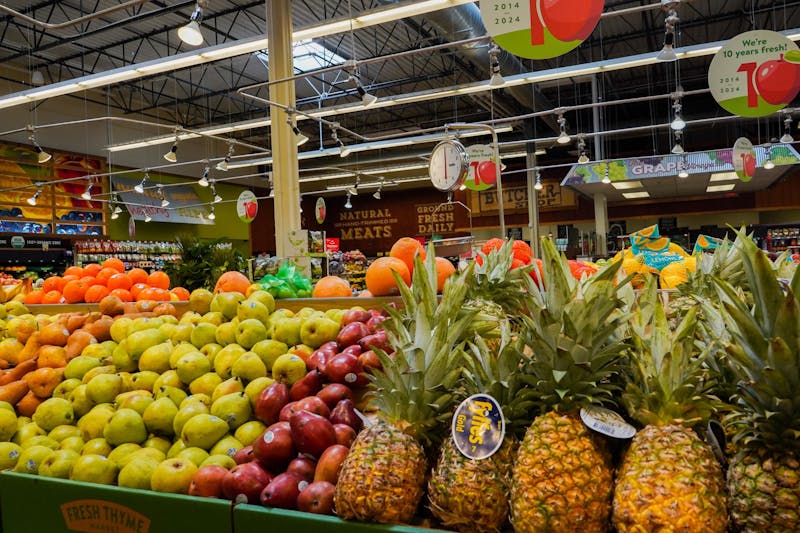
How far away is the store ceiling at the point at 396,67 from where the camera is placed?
11469mm

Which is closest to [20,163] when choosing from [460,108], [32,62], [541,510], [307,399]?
[32,62]

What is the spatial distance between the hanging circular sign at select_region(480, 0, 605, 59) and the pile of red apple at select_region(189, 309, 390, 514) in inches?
89.2

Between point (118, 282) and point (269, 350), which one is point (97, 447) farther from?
point (118, 282)

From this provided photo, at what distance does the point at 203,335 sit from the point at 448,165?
4186mm

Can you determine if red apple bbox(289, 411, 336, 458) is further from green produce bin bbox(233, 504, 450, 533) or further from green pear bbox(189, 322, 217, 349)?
green pear bbox(189, 322, 217, 349)

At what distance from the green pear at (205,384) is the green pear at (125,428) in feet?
0.76

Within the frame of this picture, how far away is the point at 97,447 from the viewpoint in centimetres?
218

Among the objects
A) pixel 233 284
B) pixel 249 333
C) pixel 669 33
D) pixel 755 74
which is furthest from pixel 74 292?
pixel 755 74

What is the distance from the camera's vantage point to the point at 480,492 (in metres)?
1.40

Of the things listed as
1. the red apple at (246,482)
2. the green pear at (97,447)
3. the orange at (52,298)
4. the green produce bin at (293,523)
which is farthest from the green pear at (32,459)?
the orange at (52,298)

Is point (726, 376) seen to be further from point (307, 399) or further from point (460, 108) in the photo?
point (460, 108)

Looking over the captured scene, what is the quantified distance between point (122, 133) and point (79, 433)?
17.2 metres

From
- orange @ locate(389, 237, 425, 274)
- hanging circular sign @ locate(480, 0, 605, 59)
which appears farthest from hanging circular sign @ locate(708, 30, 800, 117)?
orange @ locate(389, 237, 425, 274)

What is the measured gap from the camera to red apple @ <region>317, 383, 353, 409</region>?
200 cm
